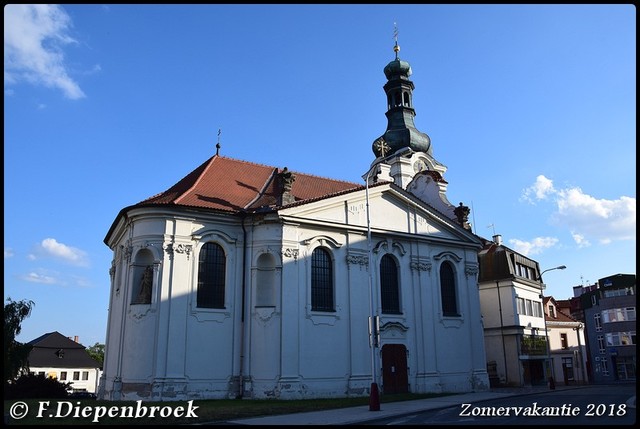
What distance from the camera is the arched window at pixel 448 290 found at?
31312 mm

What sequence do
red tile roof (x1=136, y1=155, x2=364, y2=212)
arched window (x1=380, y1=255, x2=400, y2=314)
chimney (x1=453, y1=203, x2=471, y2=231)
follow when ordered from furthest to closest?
chimney (x1=453, y1=203, x2=471, y2=231)
arched window (x1=380, y1=255, x2=400, y2=314)
red tile roof (x1=136, y1=155, x2=364, y2=212)

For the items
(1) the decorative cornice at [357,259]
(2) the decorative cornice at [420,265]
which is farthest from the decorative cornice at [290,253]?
(2) the decorative cornice at [420,265]

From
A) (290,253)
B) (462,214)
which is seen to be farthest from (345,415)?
(462,214)

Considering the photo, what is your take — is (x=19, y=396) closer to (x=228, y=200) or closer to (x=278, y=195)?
(x=228, y=200)

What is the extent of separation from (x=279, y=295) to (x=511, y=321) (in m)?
19.7

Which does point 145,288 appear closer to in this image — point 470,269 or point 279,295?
point 279,295

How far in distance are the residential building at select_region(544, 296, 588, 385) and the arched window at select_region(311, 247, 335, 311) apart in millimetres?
24535

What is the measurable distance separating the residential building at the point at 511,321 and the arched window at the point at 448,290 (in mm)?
7857

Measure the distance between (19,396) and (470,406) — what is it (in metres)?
19.9

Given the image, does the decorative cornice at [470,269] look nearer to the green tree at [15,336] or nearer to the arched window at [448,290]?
the arched window at [448,290]

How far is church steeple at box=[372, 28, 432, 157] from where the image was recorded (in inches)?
1993

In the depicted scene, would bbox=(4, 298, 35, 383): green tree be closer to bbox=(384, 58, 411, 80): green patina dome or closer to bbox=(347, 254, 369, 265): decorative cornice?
bbox=(347, 254, 369, 265): decorative cornice

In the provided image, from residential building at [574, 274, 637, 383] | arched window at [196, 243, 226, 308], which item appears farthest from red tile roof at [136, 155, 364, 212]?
residential building at [574, 274, 637, 383]

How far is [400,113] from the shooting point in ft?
171
